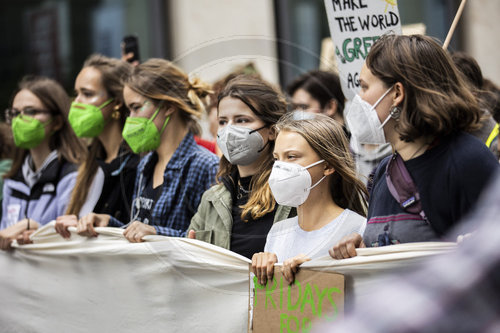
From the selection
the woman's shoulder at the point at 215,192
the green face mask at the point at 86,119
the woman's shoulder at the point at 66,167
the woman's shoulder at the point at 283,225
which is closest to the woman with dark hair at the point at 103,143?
the green face mask at the point at 86,119

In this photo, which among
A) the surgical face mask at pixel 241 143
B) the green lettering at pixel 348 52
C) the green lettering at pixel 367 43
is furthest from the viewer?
the green lettering at pixel 348 52

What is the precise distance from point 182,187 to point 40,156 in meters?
1.61

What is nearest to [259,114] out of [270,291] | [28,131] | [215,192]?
[215,192]

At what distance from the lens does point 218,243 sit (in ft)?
10.5

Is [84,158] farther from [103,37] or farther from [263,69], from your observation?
[103,37]

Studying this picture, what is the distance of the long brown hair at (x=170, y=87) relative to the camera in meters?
3.96

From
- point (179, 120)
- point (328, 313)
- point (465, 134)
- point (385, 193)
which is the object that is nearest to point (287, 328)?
point (328, 313)

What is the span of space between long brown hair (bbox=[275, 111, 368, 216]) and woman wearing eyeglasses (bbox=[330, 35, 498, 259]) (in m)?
0.28

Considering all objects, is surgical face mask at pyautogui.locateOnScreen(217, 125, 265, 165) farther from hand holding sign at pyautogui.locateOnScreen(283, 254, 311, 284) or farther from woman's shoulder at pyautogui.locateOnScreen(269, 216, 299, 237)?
hand holding sign at pyautogui.locateOnScreen(283, 254, 311, 284)

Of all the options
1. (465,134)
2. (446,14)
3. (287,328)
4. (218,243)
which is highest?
(446,14)

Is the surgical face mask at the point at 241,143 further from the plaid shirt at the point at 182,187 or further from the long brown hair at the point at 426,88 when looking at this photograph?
the long brown hair at the point at 426,88

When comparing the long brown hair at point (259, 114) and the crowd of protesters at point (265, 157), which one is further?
the long brown hair at point (259, 114)

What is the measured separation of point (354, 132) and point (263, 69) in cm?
436

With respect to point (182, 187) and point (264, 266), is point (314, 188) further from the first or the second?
point (182, 187)
